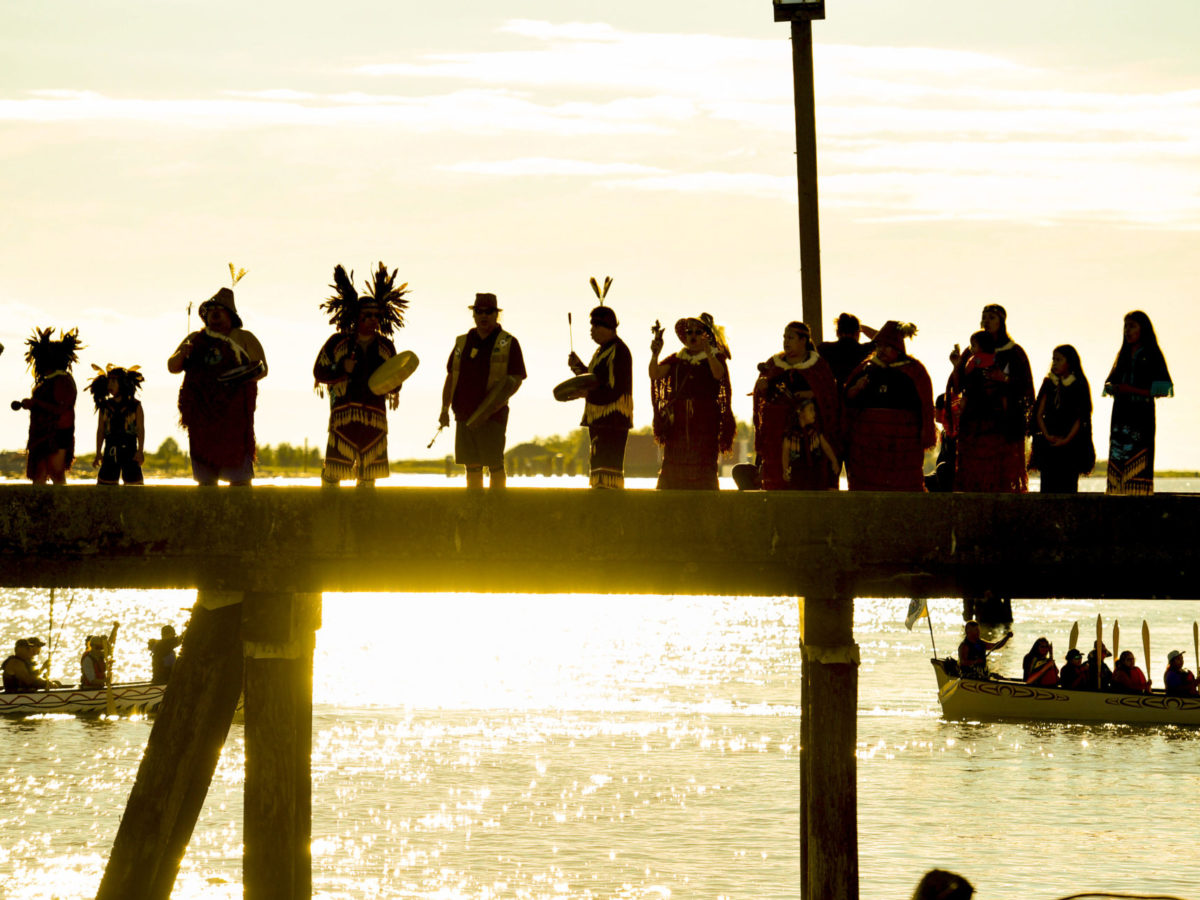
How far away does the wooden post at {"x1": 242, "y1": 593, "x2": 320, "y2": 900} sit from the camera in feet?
36.8

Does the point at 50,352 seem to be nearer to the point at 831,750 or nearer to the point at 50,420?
the point at 50,420

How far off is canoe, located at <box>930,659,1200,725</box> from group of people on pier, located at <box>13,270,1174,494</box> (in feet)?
108

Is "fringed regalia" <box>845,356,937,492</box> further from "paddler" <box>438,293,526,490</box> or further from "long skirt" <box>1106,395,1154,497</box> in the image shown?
"paddler" <box>438,293,526,490</box>

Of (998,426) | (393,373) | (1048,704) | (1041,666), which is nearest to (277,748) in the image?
(393,373)

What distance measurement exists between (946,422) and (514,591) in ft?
14.1

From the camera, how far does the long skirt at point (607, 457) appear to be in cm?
1277

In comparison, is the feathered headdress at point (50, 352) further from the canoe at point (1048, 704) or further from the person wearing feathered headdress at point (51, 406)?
the canoe at point (1048, 704)

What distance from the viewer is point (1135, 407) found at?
1216 centimetres

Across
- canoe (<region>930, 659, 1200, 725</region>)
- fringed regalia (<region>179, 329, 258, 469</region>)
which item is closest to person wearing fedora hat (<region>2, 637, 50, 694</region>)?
canoe (<region>930, 659, 1200, 725</region>)

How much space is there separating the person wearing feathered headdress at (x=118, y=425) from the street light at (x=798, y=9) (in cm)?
703

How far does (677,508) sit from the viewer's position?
1099 centimetres

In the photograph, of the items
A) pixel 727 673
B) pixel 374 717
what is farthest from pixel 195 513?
Result: pixel 727 673

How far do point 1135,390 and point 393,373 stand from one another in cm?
573

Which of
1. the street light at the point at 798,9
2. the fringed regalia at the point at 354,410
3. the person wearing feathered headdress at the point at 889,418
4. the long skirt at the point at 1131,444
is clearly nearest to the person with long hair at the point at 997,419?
the person wearing feathered headdress at the point at 889,418
